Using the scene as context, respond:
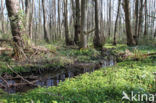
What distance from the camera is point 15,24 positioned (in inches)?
282

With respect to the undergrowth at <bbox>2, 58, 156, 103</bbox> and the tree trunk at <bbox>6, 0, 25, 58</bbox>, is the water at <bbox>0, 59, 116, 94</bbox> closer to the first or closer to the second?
the undergrowth at <bbox>2, 58, 156, 103</bbox>

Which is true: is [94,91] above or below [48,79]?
above

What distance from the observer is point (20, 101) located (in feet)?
10.4

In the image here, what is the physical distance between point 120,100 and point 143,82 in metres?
1.47

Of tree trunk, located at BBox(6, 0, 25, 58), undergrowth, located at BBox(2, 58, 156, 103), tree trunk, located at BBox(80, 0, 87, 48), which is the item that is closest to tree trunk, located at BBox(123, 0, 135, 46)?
tree trunk, located at BBox(80, 0, 87, 48)

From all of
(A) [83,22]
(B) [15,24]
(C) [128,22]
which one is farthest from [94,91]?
(C) [128,22]

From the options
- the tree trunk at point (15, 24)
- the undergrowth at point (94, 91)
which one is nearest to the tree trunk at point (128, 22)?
the undergrowth at point (94, 91)

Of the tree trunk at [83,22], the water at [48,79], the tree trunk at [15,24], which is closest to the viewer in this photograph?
the water at [48,79]

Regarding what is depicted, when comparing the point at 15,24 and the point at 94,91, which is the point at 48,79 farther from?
the point at 15,24

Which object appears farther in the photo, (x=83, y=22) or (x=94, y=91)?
(x=83, y=22)

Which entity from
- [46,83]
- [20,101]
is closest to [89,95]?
[20,101]

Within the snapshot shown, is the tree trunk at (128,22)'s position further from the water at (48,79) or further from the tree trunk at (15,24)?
the tree trunk at (15,24)

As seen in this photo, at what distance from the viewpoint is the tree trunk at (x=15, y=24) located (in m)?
7.09

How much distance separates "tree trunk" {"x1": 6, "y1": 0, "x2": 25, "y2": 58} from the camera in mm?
7086
